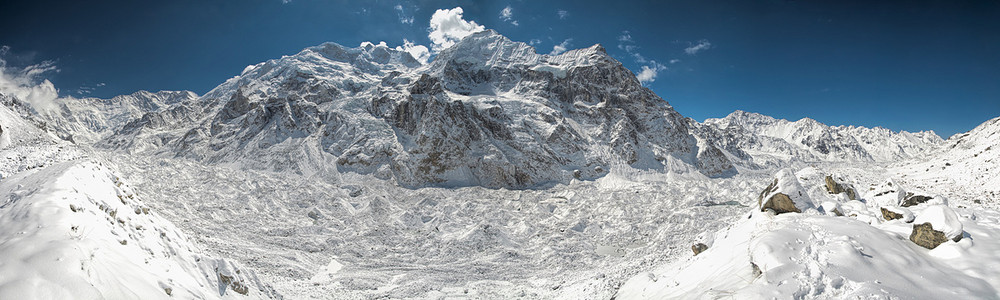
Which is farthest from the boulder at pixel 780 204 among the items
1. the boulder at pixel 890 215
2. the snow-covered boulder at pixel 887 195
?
the snow-covered boulder at pixel 887 195

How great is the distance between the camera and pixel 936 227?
31.2 feet

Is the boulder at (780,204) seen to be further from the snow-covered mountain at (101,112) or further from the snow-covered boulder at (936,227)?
the snow-covered mountain at (101,112)

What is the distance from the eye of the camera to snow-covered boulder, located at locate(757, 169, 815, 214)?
16.2m

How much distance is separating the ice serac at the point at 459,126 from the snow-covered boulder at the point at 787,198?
39723 mm

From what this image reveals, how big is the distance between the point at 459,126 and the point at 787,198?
5140 centimetres

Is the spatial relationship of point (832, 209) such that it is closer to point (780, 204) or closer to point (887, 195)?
point (780, 204)

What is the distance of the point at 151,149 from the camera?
81.2 m

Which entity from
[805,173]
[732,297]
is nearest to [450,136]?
[805,173]

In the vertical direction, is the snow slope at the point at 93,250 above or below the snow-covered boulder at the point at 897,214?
below

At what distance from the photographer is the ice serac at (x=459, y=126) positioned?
191 ft

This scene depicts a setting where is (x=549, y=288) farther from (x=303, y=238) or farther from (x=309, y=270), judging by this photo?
(x=303, y=238)

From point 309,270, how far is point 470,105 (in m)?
51.8

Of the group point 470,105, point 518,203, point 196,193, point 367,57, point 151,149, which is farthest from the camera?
point 367,57

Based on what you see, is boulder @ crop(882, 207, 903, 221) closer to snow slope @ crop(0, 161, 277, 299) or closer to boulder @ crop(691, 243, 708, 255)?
boulder @ crop(691, 243, 708, 255)
